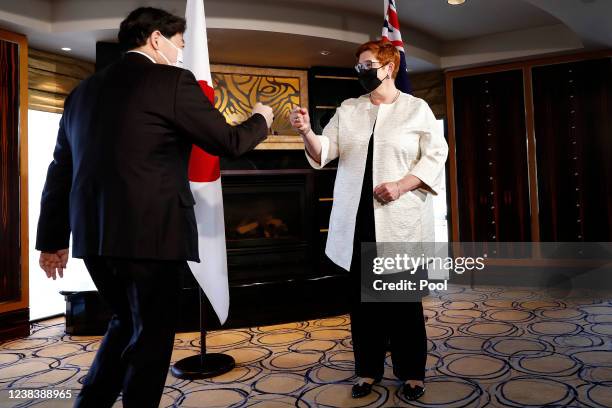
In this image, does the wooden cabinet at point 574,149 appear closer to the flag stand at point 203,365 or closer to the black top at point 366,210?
the black top at point 366,210

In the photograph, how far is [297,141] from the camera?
4156 millimetres

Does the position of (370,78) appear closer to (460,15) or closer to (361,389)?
(361,389)

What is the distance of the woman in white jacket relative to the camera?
1779mm

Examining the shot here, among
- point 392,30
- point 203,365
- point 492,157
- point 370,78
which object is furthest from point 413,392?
point 492,157

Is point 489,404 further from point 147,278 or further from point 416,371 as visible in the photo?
point 147,278

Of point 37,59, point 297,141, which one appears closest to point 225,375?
point 297,141

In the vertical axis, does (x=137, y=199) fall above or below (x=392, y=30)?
below

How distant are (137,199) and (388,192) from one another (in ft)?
2.98

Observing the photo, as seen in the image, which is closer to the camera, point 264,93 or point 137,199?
point 137,199

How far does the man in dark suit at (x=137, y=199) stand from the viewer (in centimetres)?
120

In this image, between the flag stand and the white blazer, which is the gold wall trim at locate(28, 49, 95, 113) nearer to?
the flag stand

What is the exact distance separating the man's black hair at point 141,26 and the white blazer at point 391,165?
75 centimetres

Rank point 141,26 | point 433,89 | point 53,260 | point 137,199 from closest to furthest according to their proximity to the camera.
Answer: point 137,199, point 141,26, point 53,260, point 433,89

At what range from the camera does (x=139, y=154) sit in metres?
1.21
